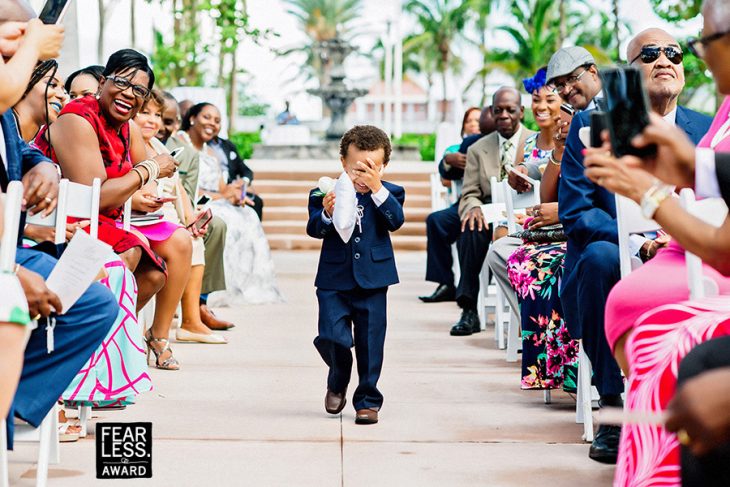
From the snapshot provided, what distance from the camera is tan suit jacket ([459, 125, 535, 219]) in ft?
31.8

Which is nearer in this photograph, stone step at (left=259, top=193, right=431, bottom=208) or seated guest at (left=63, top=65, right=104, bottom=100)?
seated guest at (left=63, top=65, right=104, bottom=100)

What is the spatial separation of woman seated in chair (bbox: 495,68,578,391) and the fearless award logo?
223cm

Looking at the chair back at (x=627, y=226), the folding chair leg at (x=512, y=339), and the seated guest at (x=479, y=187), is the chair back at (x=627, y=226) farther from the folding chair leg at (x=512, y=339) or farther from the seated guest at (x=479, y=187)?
the seated guest at (x=479, y=187)

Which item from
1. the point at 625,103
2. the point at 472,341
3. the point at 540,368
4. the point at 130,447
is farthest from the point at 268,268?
the point at 625,103

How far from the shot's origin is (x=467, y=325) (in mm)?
9117

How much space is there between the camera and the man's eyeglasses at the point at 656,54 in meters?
5.38

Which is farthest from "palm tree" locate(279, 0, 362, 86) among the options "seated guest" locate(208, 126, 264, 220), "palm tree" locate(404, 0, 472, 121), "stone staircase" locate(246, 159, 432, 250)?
"seated guest" locate(208, 126, 264, 220)

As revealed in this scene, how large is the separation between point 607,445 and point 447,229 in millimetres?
6268

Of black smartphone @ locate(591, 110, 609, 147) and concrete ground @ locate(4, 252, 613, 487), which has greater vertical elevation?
black smartphone @ locate(591, 110, 609, 147)

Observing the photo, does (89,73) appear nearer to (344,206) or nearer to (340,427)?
(344,206)

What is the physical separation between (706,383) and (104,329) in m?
2.49

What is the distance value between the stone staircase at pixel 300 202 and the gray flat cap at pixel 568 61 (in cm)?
1164

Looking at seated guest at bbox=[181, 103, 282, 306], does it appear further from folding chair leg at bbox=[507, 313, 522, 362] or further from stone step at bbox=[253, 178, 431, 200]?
stone step at bbox=[253, 178, 431, 200]

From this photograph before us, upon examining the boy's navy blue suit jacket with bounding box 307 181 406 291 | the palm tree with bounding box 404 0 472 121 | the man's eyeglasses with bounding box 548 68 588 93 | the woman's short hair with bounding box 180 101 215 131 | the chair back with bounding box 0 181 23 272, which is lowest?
the boy's navy blue suit jacket with bounding box 307 181 406 291
